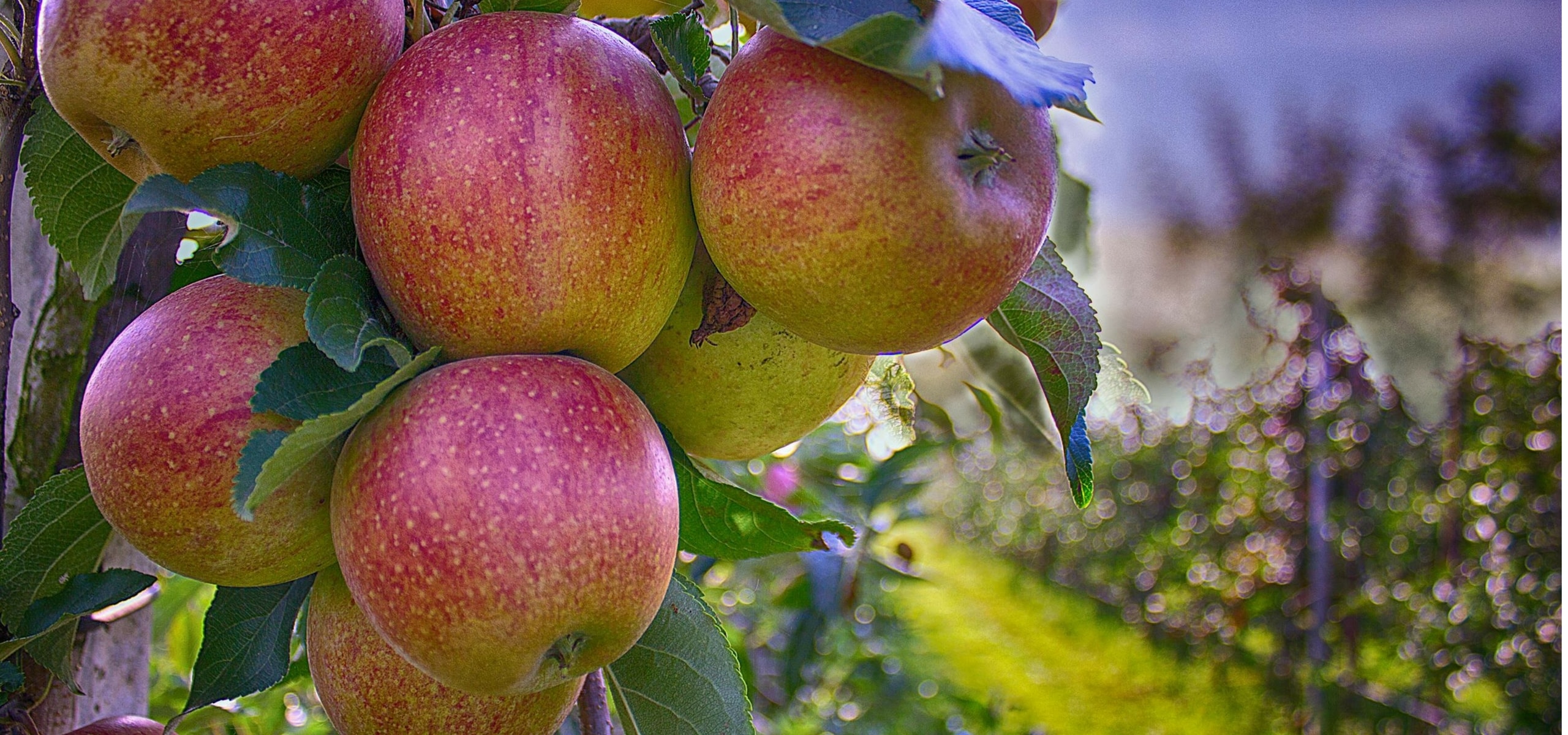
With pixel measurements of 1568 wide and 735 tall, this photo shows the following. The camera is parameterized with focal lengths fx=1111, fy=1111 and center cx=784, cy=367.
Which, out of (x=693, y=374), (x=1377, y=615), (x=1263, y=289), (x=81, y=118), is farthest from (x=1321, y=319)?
(x=81, y=118)

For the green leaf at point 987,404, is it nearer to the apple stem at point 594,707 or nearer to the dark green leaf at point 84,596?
the apple stem at point 594,707

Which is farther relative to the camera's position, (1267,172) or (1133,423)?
(1133,423)

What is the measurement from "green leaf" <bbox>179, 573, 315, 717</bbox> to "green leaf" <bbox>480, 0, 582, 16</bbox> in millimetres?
345

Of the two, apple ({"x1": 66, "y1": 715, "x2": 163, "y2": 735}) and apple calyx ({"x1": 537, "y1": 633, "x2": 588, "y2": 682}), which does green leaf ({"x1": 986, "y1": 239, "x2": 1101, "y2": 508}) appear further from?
apple ({"x1": 66, "y1": 715, "x2": 163, "y2": 735})

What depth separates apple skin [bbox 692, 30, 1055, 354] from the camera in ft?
1.57

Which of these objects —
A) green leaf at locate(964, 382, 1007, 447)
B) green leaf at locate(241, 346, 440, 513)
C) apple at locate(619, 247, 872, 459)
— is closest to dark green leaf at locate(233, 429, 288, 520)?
green leaf at locate(241, 346, 440, 513)

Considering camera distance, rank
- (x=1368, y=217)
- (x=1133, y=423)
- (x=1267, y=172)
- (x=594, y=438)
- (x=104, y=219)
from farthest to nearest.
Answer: (x=1133, y=423) → (x=1267, y=172) → (x=1368, y=217) → (x=104, y=219) → (x=594, y=438)

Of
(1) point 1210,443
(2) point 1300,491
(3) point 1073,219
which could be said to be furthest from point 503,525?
(1) point 1210,443

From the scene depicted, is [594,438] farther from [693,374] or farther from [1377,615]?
[1377,615]

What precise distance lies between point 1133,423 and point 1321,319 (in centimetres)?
143

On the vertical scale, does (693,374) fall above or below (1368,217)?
above

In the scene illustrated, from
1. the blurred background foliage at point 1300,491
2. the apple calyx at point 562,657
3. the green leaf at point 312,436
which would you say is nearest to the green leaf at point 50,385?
the green leaf at point 312,436

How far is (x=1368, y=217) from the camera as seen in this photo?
10.6 feet

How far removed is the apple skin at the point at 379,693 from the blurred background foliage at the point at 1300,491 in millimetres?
856
